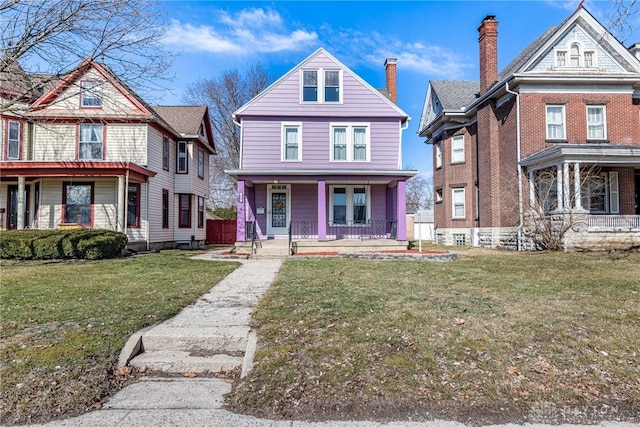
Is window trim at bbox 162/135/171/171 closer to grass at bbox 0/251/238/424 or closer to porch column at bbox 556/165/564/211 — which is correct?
grass at bbox 0/251/238/424

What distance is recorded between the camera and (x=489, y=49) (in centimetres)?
1706

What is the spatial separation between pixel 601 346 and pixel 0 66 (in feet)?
43.4

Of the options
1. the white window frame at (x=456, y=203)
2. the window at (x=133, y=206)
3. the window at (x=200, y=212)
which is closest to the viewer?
the window at (x=133, y=206)

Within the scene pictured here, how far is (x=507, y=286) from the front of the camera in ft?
21.5

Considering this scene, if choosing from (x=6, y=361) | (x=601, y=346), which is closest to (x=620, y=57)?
(x=601, y=346)

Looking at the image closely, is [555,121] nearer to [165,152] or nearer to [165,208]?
[165,152]

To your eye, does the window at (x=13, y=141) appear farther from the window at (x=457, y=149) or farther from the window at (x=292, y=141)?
the window at (x=457, y=149)

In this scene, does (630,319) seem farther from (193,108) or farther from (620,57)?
(193,108)

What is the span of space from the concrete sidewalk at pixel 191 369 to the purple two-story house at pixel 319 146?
366 inches

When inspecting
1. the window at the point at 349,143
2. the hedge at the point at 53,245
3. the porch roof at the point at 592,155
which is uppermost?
the window at the point at 349,143

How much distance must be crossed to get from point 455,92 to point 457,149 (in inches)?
143

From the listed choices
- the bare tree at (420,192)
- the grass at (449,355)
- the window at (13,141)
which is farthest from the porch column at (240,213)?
the bare tree at (420,192)

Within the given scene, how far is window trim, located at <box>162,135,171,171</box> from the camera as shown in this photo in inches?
698

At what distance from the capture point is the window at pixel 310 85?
1516 cm
